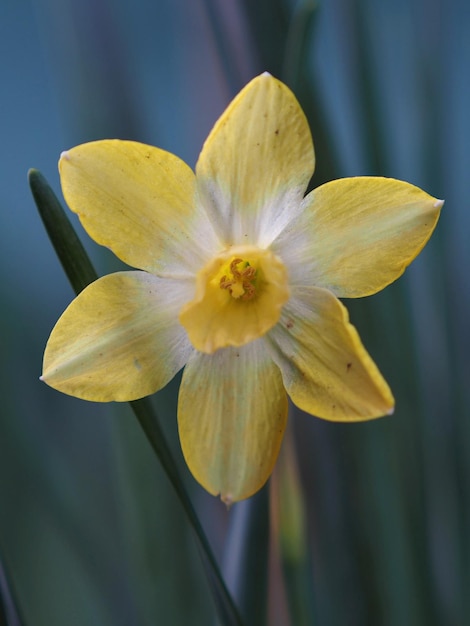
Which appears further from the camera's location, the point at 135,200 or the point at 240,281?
the point at 240,281

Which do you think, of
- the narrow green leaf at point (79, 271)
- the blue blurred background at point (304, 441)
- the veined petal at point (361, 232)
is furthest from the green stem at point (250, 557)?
the veined petal at point (361, 232)

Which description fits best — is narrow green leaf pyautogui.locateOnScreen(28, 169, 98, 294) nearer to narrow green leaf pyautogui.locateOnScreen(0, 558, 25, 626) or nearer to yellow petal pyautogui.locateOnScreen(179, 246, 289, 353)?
yellow petal pyautogui.locateOnScreen(179, 246, 289, 353)

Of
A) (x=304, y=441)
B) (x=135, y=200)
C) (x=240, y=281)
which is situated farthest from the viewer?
(x=304, y=441)

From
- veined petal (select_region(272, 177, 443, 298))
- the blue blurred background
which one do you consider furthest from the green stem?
veined petal (select_region(272, 177, 443, 298))

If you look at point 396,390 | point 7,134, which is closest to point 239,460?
point 396,390

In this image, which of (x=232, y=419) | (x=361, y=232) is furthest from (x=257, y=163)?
(x=232, y=419)

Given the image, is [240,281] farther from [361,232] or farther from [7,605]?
[7,605]
